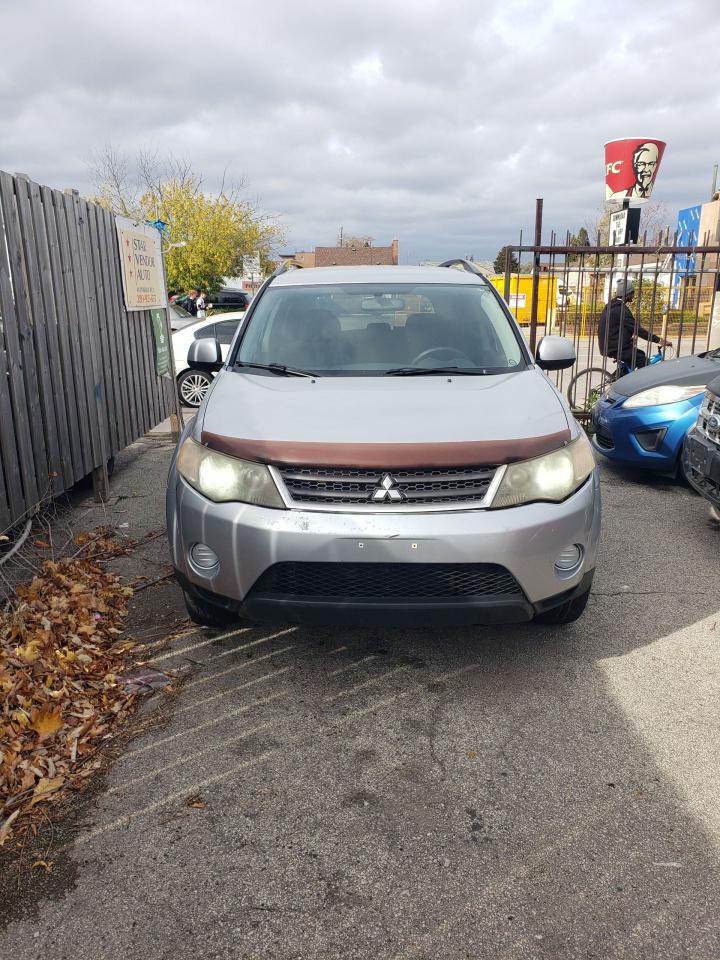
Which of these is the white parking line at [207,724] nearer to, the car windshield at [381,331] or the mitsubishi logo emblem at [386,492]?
the mitsubishi logo emblem at [386,492]

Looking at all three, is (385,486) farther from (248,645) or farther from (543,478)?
(248,645)

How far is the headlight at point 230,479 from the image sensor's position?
3174mm

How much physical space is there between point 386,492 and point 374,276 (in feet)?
7.81

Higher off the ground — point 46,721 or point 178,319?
A: point 178,319

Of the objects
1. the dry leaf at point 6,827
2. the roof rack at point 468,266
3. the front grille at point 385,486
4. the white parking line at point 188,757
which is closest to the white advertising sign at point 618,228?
the roof rack at point 468,266

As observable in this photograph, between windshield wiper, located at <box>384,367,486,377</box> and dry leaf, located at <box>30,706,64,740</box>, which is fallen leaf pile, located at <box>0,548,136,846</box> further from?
windshield wiper, located at <box>384,367,486,377</box>

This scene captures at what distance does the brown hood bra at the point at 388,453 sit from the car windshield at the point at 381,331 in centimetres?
105

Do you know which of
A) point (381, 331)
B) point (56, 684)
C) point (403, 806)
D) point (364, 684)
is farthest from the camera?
point (381, 331)

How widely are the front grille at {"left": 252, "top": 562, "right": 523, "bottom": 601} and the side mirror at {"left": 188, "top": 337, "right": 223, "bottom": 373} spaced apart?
6.67 feet

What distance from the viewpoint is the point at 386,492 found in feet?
10.3

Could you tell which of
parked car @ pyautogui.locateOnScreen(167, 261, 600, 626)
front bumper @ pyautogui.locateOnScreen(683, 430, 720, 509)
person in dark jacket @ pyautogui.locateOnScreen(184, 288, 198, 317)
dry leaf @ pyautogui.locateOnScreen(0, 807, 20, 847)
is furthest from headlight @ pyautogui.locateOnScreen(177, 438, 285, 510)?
person in dark jacket @ pyautogui.locateOnScreen(184, 288, 198, 317)

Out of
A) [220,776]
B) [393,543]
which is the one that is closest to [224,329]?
[393,543]

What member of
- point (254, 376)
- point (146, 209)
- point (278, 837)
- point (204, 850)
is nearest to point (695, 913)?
point (278, 837)

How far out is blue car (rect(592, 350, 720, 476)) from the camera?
22.2 feet
